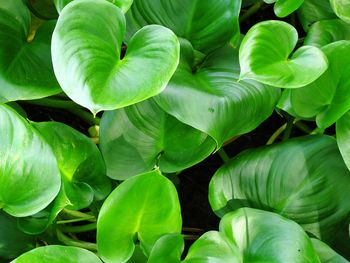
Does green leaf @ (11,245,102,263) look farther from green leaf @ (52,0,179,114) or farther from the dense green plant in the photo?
green leaf @ (52,0,179,114)

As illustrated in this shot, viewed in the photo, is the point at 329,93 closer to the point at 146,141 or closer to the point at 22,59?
the point at 146,141

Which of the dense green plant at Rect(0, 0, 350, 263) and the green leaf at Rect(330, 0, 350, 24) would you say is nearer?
the dense green plant at Rect(0, 0, 350, 263)

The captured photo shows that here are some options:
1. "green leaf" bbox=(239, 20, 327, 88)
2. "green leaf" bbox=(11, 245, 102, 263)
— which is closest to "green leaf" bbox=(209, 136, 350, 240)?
"green leaf" bbox=(239, 20, 327, 88)

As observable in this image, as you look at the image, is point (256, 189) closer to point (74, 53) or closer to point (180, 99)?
point (180, 99)

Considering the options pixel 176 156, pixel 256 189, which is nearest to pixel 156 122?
pixel 176 156

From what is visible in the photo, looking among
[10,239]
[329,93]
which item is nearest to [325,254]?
[329,93]
